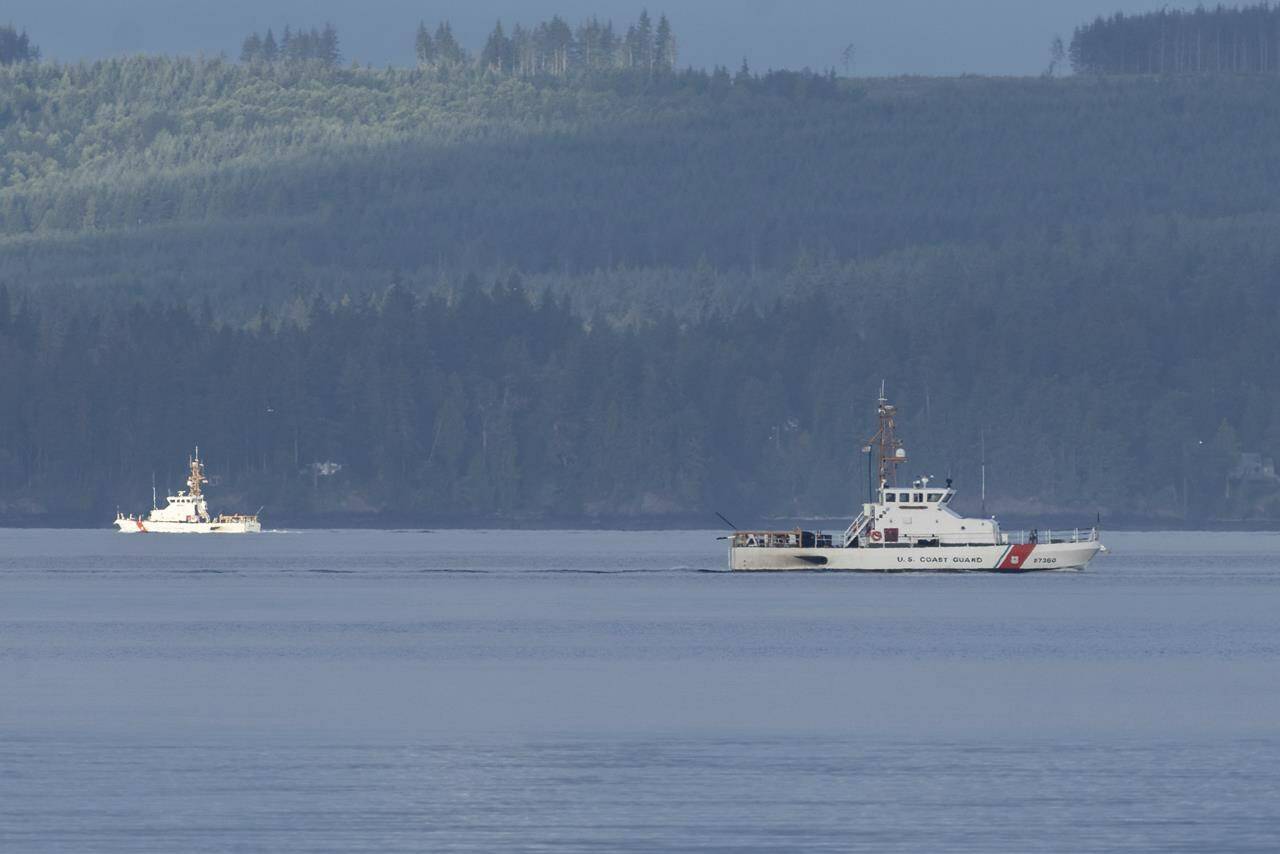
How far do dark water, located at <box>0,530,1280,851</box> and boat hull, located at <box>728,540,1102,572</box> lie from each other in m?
22.6

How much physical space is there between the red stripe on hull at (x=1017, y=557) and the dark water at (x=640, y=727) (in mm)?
24856

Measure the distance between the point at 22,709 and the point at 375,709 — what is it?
9319 mm

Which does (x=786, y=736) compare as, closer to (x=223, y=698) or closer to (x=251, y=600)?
(x=223, y=698)

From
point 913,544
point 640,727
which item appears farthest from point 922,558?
point 640,727

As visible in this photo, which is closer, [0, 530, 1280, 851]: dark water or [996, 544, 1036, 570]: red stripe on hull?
[0, 530, 1280, 851]: dark water

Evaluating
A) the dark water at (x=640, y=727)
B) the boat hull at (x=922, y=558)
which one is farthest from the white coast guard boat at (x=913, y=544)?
the dark water at (x=640, y=727)

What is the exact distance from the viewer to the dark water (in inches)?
2016

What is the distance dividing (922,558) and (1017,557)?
5.42 meters

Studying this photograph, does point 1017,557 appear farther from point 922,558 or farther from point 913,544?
point 913,544

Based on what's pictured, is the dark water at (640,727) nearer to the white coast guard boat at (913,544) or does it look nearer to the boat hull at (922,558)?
the white coast guard boat at (913,544)

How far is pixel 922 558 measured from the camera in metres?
158

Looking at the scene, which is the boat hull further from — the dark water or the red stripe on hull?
the dark water

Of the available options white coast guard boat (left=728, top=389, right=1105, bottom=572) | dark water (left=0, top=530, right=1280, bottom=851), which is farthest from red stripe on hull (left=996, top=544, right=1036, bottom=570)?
dark water (left=0, top=530, right=1280, bottom=851)

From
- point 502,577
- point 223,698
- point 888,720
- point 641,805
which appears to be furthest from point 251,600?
point 641,805
